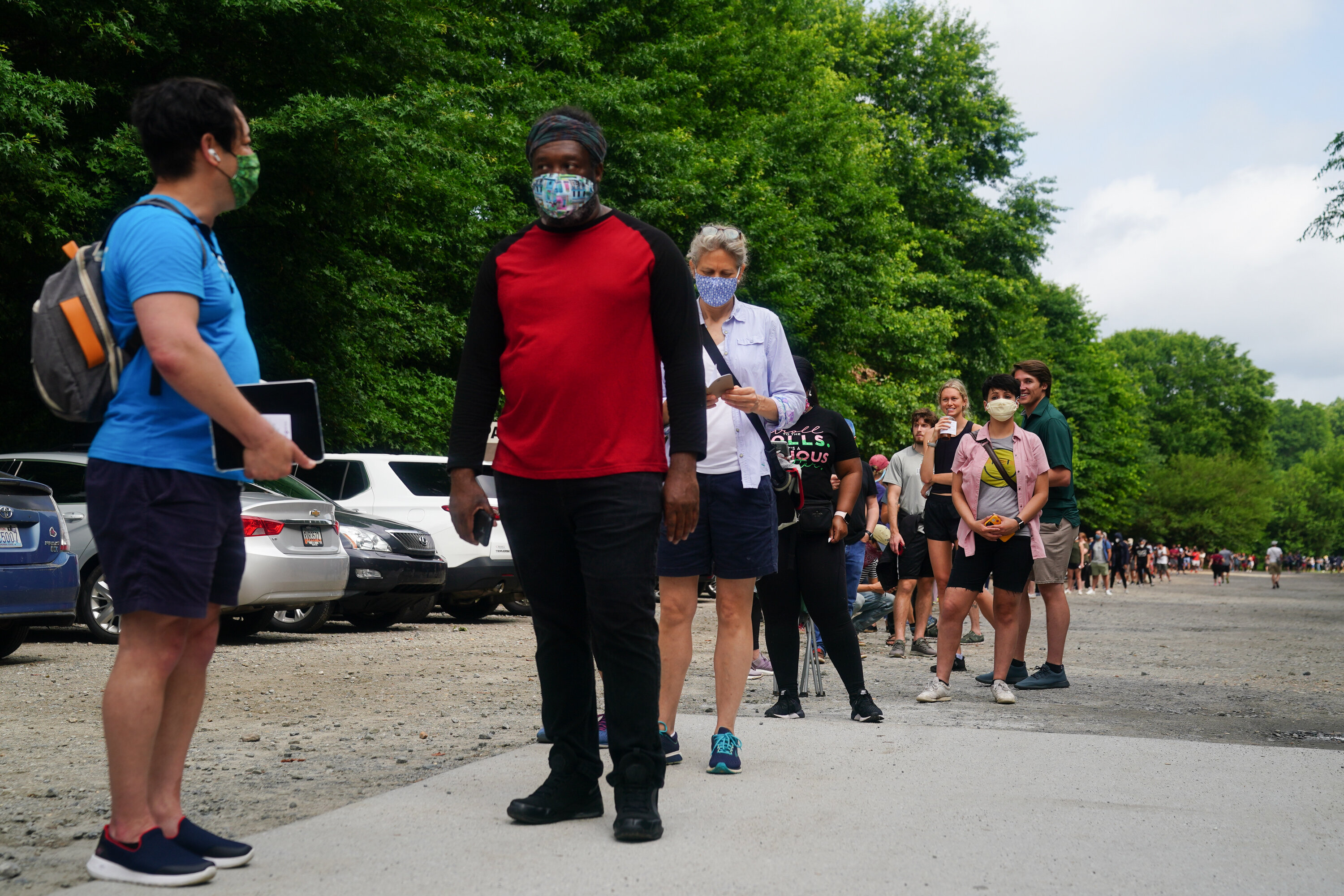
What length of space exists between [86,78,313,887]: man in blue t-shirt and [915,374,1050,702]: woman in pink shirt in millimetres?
5000

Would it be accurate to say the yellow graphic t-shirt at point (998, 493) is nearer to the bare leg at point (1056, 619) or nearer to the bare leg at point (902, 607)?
the bare leg at point (1056, 619)

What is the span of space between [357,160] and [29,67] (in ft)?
12.3

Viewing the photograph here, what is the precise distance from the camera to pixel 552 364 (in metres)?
3.92

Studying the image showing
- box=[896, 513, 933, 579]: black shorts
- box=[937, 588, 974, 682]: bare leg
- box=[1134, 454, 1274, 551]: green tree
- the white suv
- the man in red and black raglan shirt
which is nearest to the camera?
the man in red and black raglan shirt

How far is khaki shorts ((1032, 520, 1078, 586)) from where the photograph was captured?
839 centimetres

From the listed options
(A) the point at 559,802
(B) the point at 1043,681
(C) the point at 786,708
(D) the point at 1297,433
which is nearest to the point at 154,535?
(A) the point at 559,802

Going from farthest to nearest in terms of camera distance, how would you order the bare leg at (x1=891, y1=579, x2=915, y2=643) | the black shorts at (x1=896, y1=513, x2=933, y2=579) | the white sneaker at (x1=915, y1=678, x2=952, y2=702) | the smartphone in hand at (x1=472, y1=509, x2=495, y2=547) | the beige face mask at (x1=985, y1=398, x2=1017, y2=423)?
the black shorts at (x1=896, y1=513, x2=933, y2=579), the bare leg at (x1=891, y1=579, x2=915, y2=643), the beige face mask at (x1=985, y1=398, x2=1017, y2=423), the white sneaker at (x1=915, y1=678, x2=952, y2=702), the smartphone in hand at (x1=472, y1=509, x2=495, y2=547)

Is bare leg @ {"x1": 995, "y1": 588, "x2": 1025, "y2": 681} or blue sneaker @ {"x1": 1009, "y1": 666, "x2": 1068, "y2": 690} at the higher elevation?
bare leg @ {"x1": 995, "y1": 588, "x2": 1025, "y2": 681}

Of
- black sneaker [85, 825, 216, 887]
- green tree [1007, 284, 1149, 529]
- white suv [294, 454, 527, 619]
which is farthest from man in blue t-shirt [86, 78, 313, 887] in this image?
green tree [1007, 284, 1149, 529]

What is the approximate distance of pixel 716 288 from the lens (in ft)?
17.3

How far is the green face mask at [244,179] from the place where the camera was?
3527 millimetres

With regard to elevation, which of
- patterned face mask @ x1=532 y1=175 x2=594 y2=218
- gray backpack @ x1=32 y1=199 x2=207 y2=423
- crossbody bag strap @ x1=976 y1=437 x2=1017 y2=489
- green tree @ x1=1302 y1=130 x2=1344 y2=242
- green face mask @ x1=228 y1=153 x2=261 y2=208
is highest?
green tree @ x1=1302 y1=130 x2=1344 y2=242

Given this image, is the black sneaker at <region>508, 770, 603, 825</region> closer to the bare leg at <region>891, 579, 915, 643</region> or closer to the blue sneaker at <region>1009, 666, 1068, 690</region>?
the blue sneaker at <region>1009, 666, 1068, 690</region>

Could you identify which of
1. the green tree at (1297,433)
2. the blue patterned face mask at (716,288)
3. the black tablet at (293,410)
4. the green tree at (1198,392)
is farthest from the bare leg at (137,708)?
the green tree at (1297,433)
